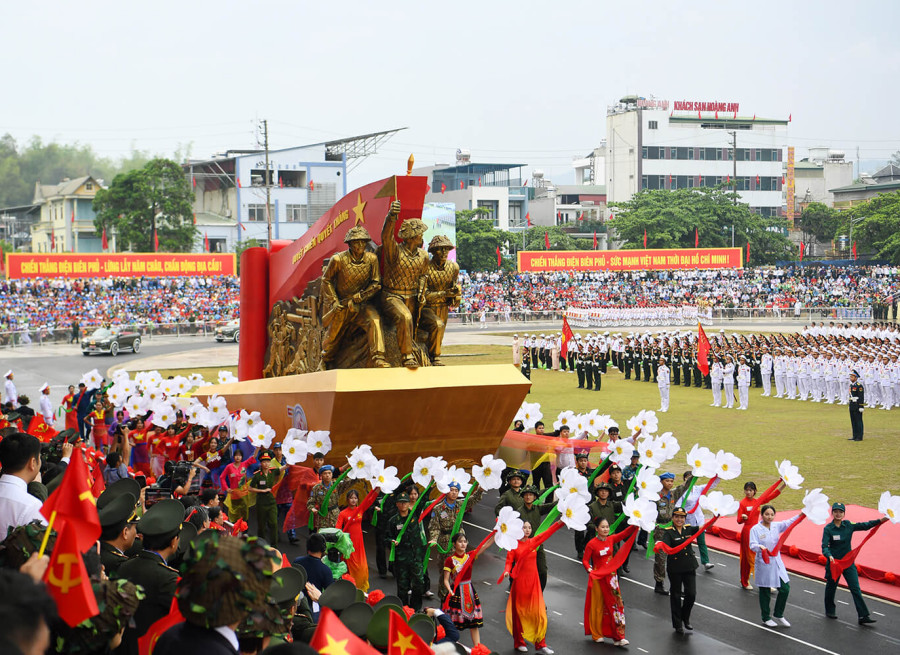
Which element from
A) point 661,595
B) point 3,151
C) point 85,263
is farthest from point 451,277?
point 3,151

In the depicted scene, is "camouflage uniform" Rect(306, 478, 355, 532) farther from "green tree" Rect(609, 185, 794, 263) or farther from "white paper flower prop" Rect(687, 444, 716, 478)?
"green tree" Rect(609, 185, 794, 263)

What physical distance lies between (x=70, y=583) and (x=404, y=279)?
9.34 m

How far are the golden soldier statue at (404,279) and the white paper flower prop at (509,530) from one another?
4748mm

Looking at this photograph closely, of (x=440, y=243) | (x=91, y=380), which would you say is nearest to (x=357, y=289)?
(x=440, y=243)

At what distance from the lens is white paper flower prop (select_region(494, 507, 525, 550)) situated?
7.60 m

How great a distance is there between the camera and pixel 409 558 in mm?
8734

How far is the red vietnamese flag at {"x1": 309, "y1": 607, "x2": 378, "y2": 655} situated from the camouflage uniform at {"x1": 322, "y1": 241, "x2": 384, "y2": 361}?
8.81m

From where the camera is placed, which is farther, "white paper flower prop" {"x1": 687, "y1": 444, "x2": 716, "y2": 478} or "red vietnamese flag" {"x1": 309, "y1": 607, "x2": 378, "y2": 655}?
"white paper flower prop" {"x1": 687, "y1": 444, "x2": 716, "y2": 478}

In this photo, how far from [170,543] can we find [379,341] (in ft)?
26.1

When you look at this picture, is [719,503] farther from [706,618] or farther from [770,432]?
[770,432]

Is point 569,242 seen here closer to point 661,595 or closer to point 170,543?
point 661,595

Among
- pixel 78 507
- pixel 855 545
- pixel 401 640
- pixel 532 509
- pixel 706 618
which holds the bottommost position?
pixel 706 618

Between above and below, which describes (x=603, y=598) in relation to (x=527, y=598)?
below

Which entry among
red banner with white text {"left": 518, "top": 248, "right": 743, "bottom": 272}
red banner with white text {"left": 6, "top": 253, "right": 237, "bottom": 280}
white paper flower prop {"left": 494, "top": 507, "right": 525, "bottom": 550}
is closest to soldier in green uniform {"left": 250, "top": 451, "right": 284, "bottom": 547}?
white paper flower prop {"left": 494, "top": 507, "right": 525, "bottom": 550}
